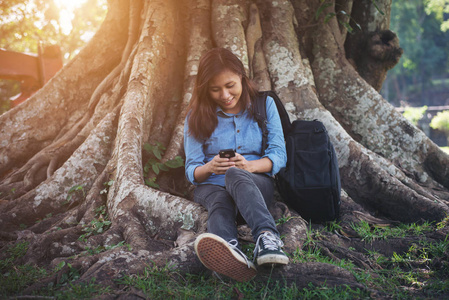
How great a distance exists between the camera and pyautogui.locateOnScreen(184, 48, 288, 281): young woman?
2.59 m

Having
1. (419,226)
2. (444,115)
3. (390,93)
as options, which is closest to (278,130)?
(419,226)

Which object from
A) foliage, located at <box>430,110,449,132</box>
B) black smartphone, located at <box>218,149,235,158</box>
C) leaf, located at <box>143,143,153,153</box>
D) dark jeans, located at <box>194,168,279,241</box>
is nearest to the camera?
dark jeans, located at <box>194,168,279,241</box>

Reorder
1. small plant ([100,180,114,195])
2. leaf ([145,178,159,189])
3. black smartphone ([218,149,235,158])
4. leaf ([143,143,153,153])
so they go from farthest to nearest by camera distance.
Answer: leaf ([143,143,153,153]) < leaf ([145,178,159,189]) < small plant ([100,180,114,195]) < black smartphone ([218,149,235,158])

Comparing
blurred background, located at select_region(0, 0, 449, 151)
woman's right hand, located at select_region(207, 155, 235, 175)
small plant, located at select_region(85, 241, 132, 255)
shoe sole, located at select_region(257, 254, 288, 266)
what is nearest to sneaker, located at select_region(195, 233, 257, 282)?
shoe sole, located at select_region(257, 254, 288, 266)

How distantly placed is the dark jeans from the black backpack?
1.03 feet

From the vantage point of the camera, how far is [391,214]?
3.68 m

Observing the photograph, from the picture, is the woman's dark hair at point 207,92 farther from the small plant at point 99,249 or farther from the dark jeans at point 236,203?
the small plant at point 99,249

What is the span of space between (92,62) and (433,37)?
156 feet

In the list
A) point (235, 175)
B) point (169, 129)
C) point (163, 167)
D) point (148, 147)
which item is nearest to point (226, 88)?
point (235, 175)

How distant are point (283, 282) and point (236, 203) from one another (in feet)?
2.09

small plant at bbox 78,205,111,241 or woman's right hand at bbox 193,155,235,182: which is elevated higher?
woman's right hand at bbox 193,155,235,182

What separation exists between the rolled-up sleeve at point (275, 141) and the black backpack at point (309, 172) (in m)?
0.05

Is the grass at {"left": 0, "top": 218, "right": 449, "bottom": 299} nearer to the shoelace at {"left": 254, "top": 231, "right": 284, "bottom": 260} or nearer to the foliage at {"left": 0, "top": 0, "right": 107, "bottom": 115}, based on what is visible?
the shoelace at {"left": 254, "top": 231, "right": 284, "bottom": 260}

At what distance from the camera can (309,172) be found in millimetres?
3129
